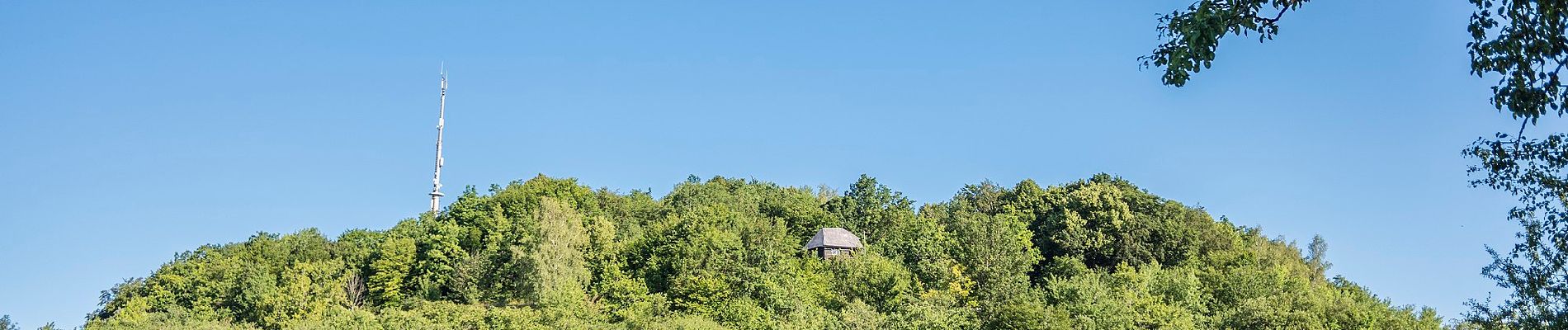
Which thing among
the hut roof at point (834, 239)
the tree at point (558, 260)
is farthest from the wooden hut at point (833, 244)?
the tree at point (558, 260)

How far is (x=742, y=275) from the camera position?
75.1 m

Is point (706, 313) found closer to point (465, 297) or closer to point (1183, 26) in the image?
point (465, 297)

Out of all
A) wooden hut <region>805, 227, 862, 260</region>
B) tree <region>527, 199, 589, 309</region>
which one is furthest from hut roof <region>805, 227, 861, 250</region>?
tree <region>527, 199, 589, 309</region>

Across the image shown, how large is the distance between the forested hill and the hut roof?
155 cm

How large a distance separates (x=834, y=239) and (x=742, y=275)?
16738 millimetres

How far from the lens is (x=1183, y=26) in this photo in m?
14.0

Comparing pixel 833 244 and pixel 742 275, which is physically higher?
pixel 833 244

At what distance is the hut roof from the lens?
90.4 meters

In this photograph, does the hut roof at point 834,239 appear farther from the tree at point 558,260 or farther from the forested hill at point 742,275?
the tree at point 558,260

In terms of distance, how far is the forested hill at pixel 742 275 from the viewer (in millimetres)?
67562

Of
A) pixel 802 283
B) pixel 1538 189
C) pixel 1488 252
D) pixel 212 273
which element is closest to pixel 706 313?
pixel 802 283

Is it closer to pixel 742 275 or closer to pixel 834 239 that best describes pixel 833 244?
pixel 834 239

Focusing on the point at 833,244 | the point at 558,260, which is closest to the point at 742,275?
the point at 558,260

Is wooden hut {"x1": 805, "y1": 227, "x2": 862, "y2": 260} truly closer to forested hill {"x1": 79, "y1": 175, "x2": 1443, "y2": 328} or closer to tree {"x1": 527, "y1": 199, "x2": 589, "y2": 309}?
forested hill {"x1": 79, "y1": 175, "x2": 1443, "y2": 328}
